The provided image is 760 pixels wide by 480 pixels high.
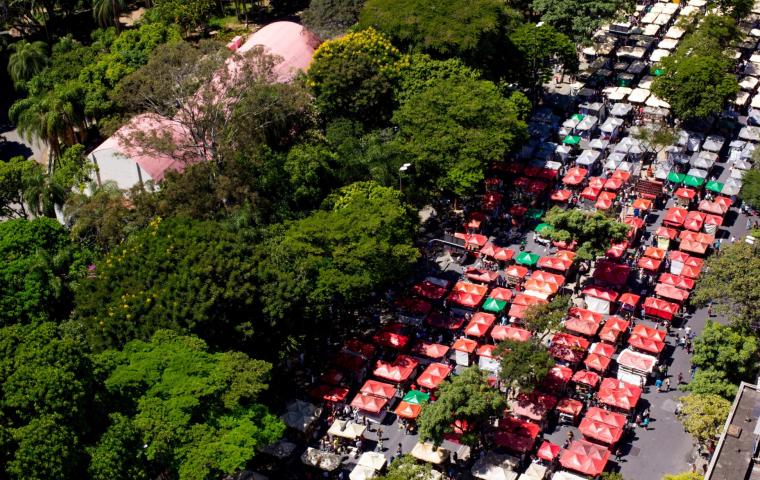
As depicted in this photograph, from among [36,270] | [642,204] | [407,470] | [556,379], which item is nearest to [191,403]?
[407,470]

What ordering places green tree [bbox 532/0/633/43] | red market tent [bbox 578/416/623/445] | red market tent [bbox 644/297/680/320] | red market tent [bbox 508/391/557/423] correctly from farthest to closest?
1. green tree [bbox 532/0/633/43]
2. red market tent [bbox 644/297/680/320]
3. red market tent [bbox 508/391/557/423]
4. red market tent [bbox 578/416/623/445]

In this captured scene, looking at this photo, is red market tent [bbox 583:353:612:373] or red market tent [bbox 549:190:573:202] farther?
red market tent [bbox 549:190:573:202]

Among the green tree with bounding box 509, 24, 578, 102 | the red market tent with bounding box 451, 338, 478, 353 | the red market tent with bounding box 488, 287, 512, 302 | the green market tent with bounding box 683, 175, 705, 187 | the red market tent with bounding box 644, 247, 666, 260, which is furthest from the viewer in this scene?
the green tree with bounding box 509, 24, 578, 102

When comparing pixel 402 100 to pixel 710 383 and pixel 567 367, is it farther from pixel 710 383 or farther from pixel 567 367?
pixel 710 383

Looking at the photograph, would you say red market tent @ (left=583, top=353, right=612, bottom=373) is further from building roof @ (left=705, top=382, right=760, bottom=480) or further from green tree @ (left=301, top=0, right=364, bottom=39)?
green tree @ (left=301, top=0, right=364, bottom=39)

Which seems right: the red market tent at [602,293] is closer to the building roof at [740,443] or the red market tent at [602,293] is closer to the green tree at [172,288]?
the building roof at [740,443]

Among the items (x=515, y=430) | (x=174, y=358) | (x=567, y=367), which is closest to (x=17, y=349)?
(x=174, y=358)

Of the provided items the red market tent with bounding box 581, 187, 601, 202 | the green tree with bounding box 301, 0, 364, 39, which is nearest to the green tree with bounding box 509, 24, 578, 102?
the red market tent with bounding box 581, 187, 601, 202
